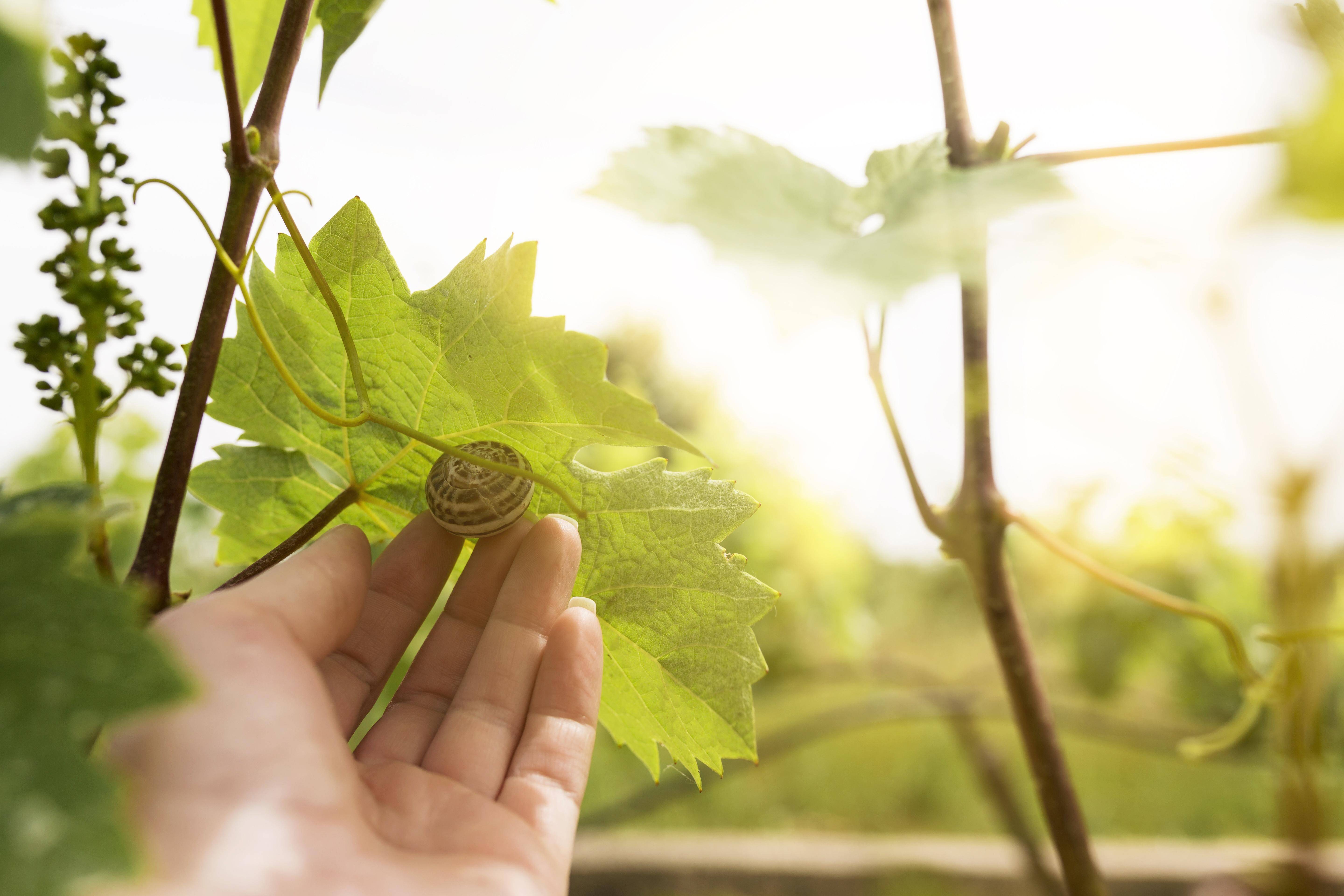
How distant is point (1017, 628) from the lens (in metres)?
0.37

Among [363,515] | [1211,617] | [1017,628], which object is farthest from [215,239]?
[1211,617]

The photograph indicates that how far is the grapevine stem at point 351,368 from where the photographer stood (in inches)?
11.4

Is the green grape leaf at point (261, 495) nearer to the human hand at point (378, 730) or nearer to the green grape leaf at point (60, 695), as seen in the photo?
the human hand at point (378, 730)

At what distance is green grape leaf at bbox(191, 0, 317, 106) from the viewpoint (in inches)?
14.5

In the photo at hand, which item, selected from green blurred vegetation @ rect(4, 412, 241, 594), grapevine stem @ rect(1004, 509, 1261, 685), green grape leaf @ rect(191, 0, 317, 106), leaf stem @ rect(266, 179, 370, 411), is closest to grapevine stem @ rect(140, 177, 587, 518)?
leaf stem @ rect(266, 179, 370, 411)

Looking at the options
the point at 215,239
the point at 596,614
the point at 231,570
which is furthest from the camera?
the point at 231,570

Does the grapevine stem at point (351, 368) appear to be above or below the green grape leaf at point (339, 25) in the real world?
below

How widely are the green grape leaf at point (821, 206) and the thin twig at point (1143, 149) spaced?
0.05m

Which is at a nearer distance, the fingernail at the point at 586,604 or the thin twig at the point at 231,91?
the thin twig at the point at 231,91

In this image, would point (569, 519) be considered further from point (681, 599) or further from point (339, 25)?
point (339, 25)

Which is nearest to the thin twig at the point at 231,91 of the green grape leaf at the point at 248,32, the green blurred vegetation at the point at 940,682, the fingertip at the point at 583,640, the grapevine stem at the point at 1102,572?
the green grape leaf at the point at 248,32

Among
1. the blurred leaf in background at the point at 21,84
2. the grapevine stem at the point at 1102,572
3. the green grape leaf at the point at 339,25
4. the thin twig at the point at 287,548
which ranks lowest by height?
the thin twig at the point at 287,548

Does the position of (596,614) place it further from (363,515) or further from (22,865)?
(22,865)

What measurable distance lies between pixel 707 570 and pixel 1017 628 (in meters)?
0.16
